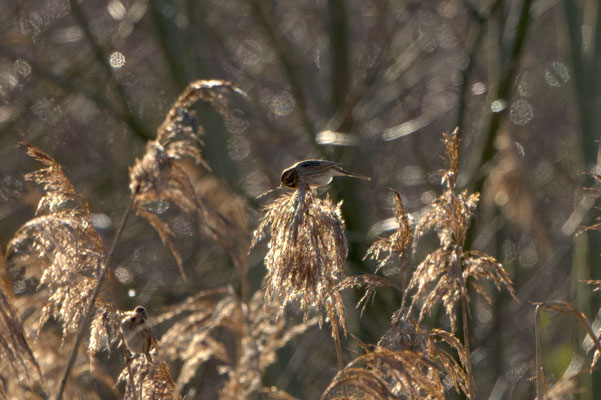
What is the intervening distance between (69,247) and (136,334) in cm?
28

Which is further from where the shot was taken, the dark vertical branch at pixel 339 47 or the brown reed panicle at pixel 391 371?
the dark vertical branch at pixel 339 47

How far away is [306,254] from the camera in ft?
6.55

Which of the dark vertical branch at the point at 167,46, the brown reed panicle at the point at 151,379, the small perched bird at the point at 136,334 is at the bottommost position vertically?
the brown reed panicle at the point at 151,379

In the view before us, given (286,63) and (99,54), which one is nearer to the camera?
(99,54)

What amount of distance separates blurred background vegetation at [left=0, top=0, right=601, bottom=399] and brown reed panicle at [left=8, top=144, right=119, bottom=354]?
2057 mm

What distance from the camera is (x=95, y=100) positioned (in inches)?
227

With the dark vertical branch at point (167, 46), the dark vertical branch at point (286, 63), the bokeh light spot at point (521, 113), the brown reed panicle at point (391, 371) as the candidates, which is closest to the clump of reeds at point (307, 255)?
the brown reed panicle at point (391, 371)

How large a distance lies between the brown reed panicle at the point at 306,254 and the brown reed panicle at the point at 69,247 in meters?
0.37

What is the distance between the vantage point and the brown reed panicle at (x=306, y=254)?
196 cm

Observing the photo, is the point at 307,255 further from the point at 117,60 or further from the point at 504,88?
the point at 117,60

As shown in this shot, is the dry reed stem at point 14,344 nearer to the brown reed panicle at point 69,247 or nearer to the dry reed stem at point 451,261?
the brown reed panicle at point 69,247

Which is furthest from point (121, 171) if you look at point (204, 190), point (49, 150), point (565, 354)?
point (565, 354)

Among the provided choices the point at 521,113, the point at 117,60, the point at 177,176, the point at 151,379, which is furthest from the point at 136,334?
the point at 521,113

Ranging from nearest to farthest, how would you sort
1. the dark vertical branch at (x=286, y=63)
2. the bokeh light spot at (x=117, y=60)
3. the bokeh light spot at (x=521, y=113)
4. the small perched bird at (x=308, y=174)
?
the small perched bird at (x=308, y=174) < the dark vertical branch at (x=286, y=63) < the bokeh light spot at (x=117, y=60) < the bokeh light spot at (x=521, y=113)
